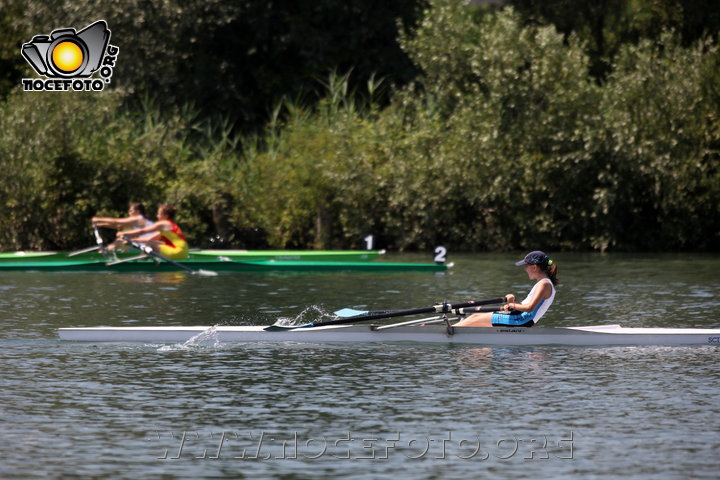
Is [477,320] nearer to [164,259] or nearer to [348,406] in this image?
[348,406]

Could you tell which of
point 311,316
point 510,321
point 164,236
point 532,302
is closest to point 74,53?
point 164,236

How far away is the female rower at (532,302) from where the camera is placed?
50.6 feet

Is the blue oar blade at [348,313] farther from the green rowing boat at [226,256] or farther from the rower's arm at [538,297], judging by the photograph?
the green rowing boat at [226,256]

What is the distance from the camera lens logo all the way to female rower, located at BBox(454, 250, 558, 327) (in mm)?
25921

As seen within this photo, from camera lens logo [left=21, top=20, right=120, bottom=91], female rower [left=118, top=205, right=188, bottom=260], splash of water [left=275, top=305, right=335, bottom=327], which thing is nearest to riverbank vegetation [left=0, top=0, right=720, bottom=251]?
camera lens logo [left=21, top=20, right=120, bottom=91]

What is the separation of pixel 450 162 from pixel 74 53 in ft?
46.5

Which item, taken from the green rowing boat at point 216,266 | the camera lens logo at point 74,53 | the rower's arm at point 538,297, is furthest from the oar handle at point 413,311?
the camera lens logo at point 74,53

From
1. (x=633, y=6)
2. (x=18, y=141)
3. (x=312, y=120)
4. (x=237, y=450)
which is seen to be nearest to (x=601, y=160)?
(x=312, y=120)

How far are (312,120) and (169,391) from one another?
27.8 m

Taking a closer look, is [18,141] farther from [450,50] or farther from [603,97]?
[603,97]

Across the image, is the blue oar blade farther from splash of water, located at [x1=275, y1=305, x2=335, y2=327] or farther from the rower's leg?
splash of water, located at [x1=275, y1=305, x2=335, y2=327]

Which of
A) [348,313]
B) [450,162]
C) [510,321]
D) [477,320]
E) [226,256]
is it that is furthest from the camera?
[450,162]

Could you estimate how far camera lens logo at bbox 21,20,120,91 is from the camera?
4044cm

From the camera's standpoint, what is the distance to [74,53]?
141 ft
